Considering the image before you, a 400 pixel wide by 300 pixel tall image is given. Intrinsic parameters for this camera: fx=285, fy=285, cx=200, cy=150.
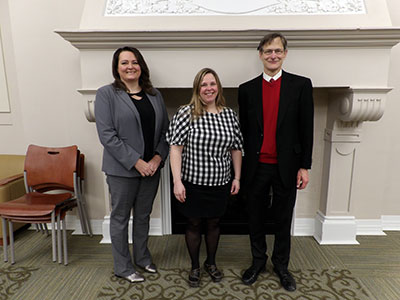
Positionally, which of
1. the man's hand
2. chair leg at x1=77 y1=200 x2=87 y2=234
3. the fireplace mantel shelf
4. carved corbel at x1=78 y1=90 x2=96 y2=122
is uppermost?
the fireplace mantel shelf

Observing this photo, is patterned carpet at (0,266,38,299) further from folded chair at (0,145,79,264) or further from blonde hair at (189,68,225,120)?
blonde hair at (189,68,225,120)

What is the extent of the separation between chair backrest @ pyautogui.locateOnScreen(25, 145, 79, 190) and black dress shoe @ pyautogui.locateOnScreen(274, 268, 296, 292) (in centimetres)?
180

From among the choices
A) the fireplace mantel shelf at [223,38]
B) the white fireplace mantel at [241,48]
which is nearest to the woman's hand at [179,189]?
the white fireplace mantel at [241,48]

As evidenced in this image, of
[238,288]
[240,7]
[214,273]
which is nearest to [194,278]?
[214,273]

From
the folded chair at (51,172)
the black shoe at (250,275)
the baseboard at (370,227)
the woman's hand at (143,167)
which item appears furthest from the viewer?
the baseboard at (370,227)

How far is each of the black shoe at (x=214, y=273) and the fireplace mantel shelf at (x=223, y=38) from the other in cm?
158

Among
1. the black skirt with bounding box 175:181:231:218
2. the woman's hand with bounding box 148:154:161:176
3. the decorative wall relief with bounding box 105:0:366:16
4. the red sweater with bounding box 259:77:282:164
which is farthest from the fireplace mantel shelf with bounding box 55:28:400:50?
the black skirt with bounding box 175:181:231:218

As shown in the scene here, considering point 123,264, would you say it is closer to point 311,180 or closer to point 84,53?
point 84,53

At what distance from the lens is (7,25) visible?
2.58 metres

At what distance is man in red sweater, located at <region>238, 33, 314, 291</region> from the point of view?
176 cm

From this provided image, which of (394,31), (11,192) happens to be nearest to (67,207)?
(11,192)

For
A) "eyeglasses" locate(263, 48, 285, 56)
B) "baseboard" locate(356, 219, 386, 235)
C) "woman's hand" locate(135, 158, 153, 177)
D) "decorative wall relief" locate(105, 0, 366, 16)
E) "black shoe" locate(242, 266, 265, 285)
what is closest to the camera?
"eyeglasses" locate(263, 48, 285, 56)

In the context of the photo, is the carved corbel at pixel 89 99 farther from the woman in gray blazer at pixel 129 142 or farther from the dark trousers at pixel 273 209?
the dark trousers at pixel 273 209

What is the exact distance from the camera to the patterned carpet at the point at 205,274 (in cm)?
185
